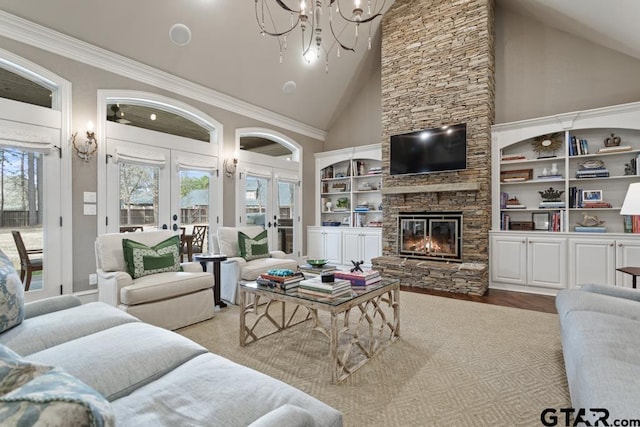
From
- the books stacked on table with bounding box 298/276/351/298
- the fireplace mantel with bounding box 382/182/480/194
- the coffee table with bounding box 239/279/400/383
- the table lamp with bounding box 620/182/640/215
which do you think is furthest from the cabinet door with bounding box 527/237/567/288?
the books stacked on table with bounding box 298/276/351/298

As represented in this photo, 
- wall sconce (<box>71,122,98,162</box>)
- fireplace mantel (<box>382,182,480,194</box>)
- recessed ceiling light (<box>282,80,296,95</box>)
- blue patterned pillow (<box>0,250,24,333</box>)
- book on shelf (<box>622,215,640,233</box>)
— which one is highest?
recessed ceiling light (<box>282,80,296,95</box>)

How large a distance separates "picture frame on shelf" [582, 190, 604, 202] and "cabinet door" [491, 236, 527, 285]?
3.10 ft

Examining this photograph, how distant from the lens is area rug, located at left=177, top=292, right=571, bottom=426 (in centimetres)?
185

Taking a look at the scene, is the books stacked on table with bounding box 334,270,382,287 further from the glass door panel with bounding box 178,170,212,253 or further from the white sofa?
the glass door panel with bounding box 178,170,212,253

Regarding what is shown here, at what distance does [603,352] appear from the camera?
150 cm

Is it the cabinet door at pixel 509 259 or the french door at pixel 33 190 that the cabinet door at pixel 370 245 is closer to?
the cabinet door at pixel 509 259

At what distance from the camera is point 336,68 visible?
6281mm

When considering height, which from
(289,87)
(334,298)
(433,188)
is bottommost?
(334,298)

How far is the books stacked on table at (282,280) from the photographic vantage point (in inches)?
103

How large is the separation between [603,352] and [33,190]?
5.04m

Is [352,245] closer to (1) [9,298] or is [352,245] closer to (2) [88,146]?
(2) [88,146]

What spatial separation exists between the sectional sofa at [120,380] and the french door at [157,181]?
2.70 m

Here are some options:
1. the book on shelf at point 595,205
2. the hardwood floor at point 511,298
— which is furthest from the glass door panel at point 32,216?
the book on shelf at point 595,205

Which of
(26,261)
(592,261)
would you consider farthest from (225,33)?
(592,261)
